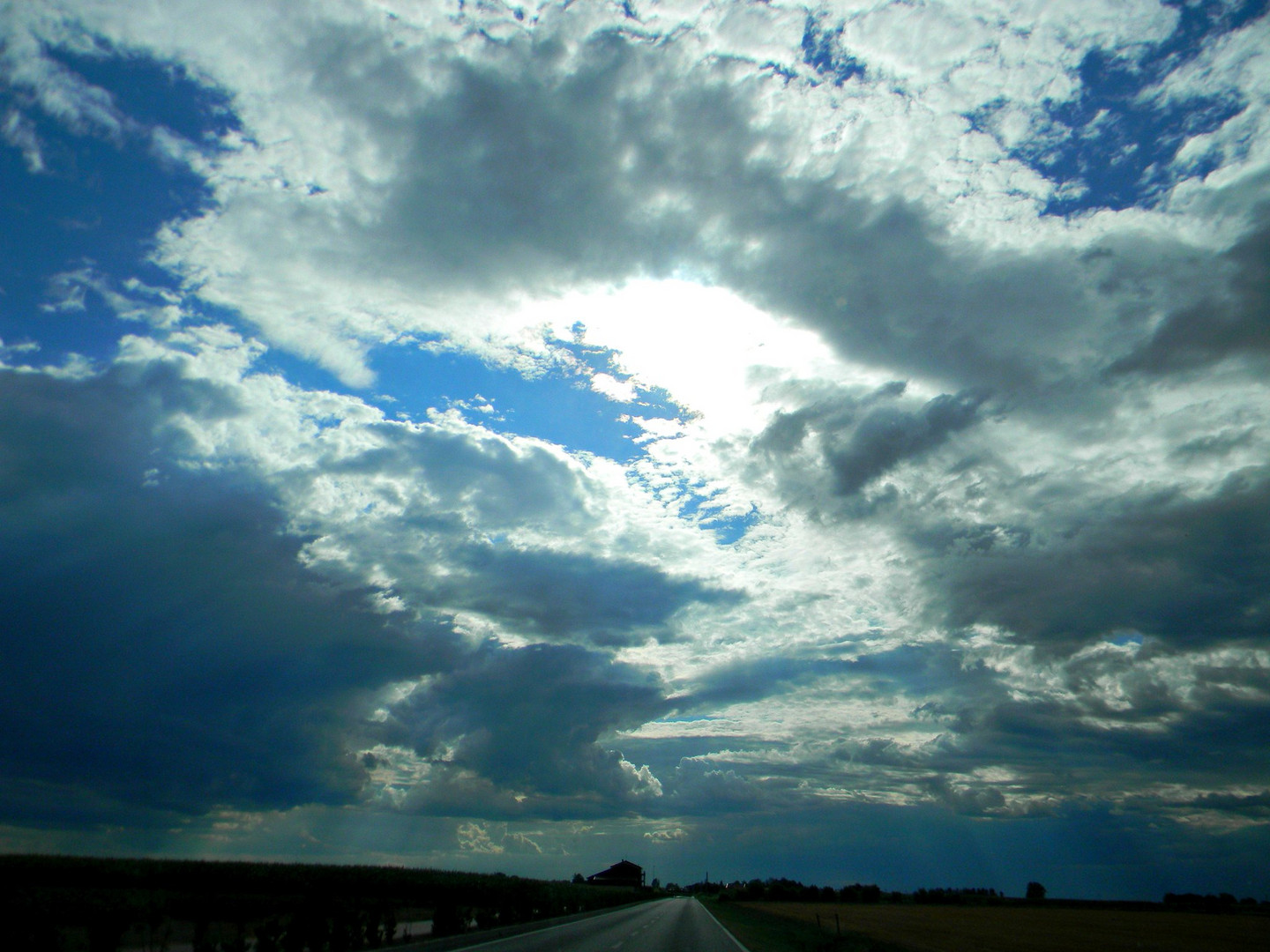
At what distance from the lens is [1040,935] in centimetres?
6003

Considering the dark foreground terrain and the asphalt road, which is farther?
the asphalt road

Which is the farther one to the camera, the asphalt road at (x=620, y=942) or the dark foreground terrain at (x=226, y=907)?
the asphalt road at (x=620, y=942)

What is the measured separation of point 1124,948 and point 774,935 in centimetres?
2221

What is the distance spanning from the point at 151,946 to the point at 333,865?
2813 inches

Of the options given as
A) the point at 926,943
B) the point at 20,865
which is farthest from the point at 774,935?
the point at 20,865

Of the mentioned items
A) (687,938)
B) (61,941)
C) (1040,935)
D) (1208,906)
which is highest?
(61,941)

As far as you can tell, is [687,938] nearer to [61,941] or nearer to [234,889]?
[61,941]

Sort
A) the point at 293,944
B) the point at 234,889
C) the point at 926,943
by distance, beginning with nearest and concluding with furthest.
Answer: the point at 293,944
the point at 926,943
the point at 234,889

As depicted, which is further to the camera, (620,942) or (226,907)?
(226,907)

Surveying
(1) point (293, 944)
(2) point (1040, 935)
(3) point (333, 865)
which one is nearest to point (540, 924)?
(1) point (293, 944)

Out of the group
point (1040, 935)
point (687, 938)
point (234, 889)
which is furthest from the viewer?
point (234, 889)

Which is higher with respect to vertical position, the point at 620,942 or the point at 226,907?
the point at 226,907

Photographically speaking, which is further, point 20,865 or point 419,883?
point 419,883

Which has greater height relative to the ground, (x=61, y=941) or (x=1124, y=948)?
(x=61, y=941)
